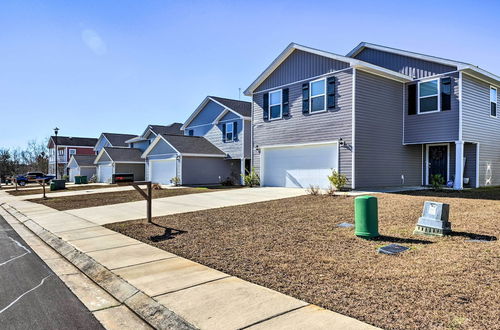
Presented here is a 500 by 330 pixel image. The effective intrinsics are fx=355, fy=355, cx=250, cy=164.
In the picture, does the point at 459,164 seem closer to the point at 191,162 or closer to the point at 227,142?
the point at 227,142

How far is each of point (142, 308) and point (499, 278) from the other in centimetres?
430

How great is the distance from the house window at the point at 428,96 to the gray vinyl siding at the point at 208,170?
14.4 metres

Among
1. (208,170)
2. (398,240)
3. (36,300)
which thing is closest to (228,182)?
(208,170)

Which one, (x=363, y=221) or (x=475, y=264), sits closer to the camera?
(x=475, y=264)

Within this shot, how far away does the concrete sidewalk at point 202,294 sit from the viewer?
348 centimetres

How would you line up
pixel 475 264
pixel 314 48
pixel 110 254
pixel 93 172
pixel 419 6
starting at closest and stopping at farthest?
pixel 475 264 → pixel 110 254 → pixel 419 6 → pixel 314 48 → pixel 93 172

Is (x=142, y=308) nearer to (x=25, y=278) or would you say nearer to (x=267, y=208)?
(x=25, y=278)

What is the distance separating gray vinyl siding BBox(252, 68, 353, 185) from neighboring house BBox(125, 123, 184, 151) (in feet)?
63.1

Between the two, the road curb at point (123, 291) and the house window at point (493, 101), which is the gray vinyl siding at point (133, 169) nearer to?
the road curb at point (123, 291)

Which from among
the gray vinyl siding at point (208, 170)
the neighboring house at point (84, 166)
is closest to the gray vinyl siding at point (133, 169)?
the neighboring house at point (84, 166)

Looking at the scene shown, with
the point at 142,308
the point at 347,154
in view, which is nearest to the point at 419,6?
the point at 347,154

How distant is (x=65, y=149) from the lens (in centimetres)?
5766

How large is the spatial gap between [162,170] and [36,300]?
2452 cm

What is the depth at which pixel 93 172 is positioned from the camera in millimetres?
43719
